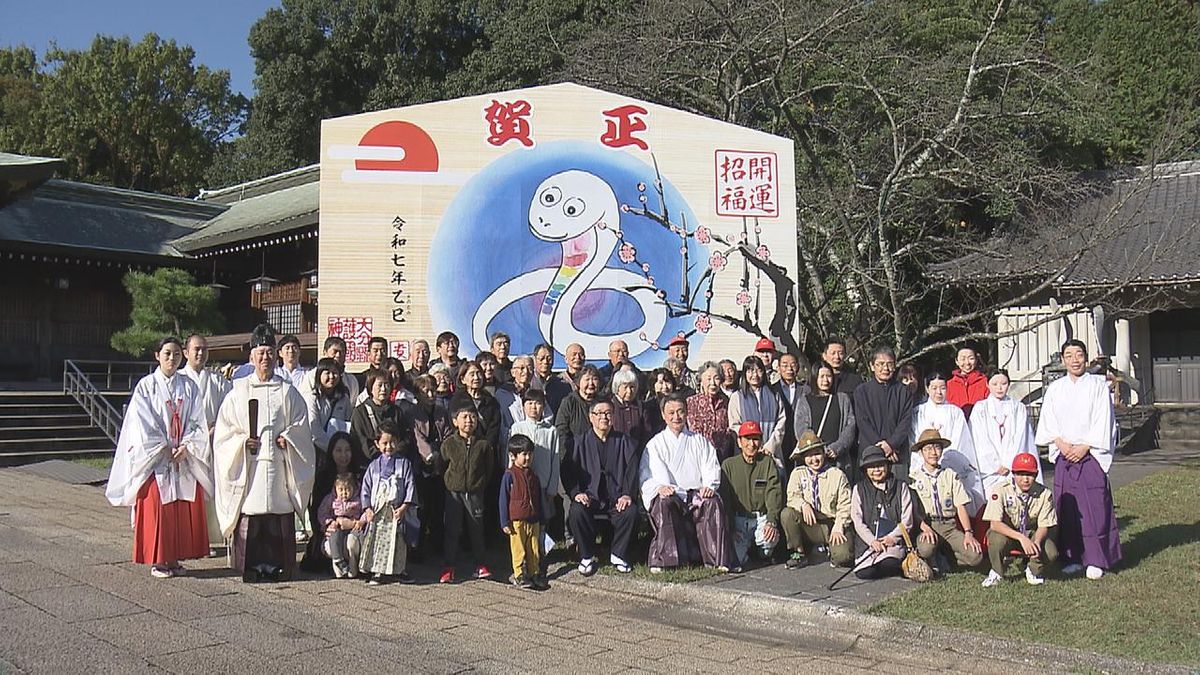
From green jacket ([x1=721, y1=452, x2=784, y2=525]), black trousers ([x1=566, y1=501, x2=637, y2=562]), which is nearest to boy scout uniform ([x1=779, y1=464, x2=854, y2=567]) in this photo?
green jacket ([x1=721, y1=452, x2=784, y2=525])

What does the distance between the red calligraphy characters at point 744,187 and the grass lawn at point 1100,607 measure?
539 cm

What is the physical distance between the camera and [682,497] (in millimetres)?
7121

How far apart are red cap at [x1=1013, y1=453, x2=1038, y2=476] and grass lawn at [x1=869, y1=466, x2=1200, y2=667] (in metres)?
0.73

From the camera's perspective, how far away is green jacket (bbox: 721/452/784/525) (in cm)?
718

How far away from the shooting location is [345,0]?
28.3 meters

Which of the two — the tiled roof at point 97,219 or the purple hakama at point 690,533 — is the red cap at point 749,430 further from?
the tiled roof at point 97,219

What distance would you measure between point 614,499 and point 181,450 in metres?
3.16

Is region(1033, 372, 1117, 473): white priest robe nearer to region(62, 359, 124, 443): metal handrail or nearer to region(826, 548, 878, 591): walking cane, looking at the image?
region(826, 548, 878, 591): walking cane

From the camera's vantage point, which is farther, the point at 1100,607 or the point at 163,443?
the point at 163,443

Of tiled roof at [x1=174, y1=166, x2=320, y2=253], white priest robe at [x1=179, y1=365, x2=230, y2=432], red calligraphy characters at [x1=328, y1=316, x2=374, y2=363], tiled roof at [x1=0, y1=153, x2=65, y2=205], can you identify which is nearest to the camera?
white priest robe at [x1=179, y1=365, x2=230, y2=432]

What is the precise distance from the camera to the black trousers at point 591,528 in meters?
7.09

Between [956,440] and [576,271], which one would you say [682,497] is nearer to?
[956,440]

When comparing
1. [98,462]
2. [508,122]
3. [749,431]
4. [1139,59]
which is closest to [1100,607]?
[749,431]

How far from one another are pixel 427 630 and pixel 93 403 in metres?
13.5
